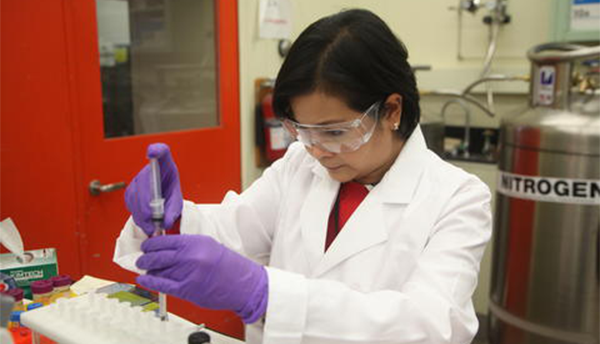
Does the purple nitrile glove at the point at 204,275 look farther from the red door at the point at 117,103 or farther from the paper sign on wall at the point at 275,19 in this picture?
the paper sign on wall at the point at 275,19

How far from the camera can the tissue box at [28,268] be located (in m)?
1.25

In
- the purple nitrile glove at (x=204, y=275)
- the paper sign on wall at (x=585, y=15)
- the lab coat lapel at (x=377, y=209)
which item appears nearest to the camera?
the purple nitrile glove at (x=204, y=275)

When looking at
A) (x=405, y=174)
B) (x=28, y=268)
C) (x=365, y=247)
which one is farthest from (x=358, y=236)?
(x=28, y=268)

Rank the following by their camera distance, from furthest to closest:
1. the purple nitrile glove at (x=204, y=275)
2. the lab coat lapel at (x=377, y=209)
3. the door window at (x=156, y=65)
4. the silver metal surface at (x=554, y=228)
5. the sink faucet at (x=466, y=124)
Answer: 1. the sink faucet at (x=466, y=124)
2. the door window at (x=156, y=65)
3. the silver metal surface at (x=554, y=228)
4. the lab coat lapel at (x=377, y=209)
5. the purple nitrile glove at (x=204, y=275)

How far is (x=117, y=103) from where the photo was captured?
7.06ft

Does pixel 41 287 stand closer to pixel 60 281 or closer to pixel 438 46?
pixel 60 281

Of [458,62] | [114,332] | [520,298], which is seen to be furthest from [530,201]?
[114,332]

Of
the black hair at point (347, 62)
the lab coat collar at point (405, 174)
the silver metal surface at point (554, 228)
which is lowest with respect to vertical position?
the silver metal surface at point (554, 228)

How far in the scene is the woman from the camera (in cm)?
84

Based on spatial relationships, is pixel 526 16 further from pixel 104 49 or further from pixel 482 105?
pixel 104 49

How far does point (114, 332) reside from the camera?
2.96 feet

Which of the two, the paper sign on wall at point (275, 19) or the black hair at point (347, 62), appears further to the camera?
the paper sign on wall at point (275, 19)

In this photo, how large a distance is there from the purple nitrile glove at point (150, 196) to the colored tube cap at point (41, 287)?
0.96ft

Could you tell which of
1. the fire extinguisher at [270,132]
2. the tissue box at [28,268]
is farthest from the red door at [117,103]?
the tissue box at [28,268]
